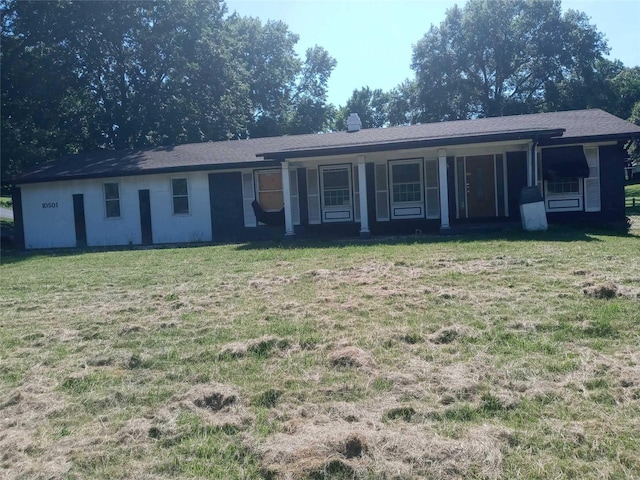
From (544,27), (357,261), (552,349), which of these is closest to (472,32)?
(544,27)

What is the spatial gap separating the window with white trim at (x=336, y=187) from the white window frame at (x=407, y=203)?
1327 millimetres

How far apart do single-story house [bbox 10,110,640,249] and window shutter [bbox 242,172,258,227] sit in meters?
0.03

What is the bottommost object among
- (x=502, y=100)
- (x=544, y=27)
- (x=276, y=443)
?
(x=276, y=443)

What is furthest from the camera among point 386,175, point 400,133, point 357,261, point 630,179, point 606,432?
point 630,179

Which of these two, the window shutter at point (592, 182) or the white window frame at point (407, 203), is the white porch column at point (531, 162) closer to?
the window shutter at point (592, 182)

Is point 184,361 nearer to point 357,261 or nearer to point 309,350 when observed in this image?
point 309,350

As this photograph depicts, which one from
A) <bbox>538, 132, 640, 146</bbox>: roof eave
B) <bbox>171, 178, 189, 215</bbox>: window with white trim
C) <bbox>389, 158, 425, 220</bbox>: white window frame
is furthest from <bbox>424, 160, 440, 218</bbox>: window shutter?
<bbox>171, 178, 189, 215</bbox>: window with white trim

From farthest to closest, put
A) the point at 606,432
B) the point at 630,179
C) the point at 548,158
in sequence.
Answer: the point at 630,179 < the point at 548,158 < the point at 606,432

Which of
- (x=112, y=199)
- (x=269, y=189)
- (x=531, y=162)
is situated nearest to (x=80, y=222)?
(x=112, y=199)

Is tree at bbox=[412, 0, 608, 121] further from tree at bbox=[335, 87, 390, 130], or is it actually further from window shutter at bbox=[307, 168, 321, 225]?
window shutter at bbox=[307, 168, 321, 225]

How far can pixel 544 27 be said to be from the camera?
3944 centimetres

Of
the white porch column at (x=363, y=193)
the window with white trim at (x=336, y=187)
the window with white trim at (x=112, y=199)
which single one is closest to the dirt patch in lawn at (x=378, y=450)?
the white porch column at (x=363, y=193)

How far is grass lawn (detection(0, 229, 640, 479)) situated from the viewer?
12.1ft

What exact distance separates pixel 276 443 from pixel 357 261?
705 cm
